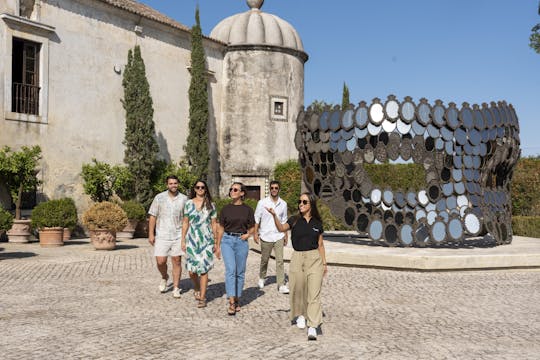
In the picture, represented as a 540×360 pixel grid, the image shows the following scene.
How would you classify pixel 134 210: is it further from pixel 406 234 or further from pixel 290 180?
pixel 406 234

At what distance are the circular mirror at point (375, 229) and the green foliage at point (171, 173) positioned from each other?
10.9m

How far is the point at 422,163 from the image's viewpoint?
523 inches

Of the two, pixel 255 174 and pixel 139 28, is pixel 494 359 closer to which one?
pixel 139 28

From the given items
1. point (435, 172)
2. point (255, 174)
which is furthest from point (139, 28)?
point (435, 172)

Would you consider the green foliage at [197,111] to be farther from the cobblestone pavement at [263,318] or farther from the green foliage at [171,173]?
the cobblestone pavement at [263,318]

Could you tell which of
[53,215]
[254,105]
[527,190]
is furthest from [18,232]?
[527,190]

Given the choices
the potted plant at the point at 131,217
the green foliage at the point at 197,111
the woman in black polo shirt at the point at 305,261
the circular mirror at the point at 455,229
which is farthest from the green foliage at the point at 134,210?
the woman in black polo shirt at the point at 305,261

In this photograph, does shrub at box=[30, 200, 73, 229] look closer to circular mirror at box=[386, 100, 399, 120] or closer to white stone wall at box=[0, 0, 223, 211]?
white stone wall at box=[0, 0, 223, 211]

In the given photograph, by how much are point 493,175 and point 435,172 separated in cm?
219

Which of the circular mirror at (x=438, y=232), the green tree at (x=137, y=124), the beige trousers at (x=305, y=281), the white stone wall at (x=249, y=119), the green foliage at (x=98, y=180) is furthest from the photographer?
the white stone wall at (x=249, y=119)

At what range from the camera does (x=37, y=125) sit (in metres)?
18.7

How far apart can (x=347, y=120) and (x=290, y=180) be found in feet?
43.0

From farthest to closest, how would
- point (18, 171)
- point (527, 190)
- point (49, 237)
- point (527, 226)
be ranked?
point (527, 190)
point (527, 226)
point (18, 171)
point (49, 237)

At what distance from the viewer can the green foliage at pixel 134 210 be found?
755 inches
